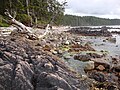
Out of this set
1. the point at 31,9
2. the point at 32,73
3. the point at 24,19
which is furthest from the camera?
the point at 31,9

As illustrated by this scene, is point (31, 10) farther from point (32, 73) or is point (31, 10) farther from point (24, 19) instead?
point (32, 73)

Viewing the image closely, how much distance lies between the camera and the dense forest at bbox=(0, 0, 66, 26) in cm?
5180

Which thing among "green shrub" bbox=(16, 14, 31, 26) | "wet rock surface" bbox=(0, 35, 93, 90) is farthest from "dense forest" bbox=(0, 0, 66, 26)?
"wet rock surface" bbox=(0, 35, 93, 90)

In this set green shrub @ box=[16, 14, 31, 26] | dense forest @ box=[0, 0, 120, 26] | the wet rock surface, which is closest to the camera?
the wet rock surface

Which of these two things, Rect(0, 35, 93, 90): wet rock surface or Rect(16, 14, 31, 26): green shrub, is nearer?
Rect(0, 35, 93, 90): wet rock surface

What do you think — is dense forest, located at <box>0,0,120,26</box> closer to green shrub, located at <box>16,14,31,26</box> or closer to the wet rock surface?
green shrub, located at <box>16,14,31,26</box>

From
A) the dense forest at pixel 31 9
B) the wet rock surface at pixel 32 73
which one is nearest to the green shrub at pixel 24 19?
the dense forest at pixel 31 9

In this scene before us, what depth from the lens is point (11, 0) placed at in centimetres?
5600

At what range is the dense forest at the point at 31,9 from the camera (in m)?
51.8

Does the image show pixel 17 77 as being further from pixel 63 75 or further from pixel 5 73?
pixel 63 75

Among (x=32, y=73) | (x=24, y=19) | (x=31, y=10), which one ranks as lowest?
(x=32, y=73)

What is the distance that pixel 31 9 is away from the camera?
209 feet

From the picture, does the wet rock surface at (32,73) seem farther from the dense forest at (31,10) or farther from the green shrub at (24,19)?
the green shrub at (24,19)

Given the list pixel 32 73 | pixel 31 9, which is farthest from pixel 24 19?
pixel 32 73
